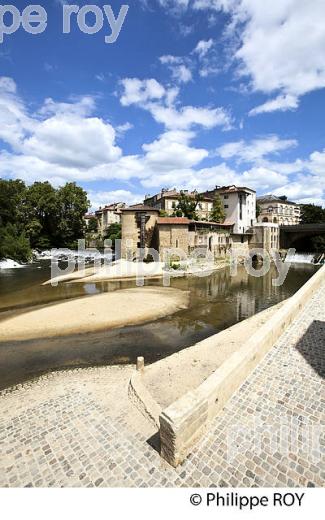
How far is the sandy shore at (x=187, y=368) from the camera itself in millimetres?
8009

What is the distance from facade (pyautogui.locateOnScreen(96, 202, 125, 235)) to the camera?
80738 mm

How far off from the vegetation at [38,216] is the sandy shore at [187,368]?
4143 centimetres

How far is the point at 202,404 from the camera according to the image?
503cm

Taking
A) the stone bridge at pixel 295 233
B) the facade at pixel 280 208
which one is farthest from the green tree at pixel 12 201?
the facade at pixel 280 208

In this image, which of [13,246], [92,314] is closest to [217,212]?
[13,246]

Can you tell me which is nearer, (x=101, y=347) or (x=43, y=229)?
(x=101, y=347)

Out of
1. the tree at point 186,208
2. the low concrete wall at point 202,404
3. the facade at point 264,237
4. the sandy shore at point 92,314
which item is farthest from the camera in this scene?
the facade at point 264,237

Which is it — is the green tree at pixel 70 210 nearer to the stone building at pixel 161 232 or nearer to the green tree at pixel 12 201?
the green tree at pixel 12 201

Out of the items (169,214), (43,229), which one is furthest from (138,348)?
(43,229)
